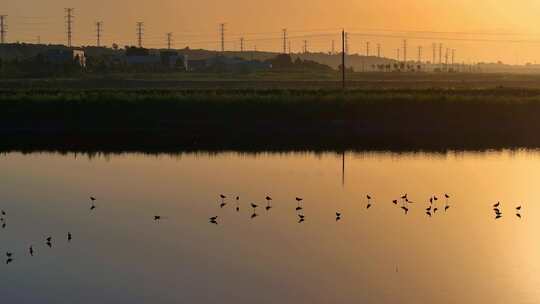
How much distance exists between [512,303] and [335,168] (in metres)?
18.5

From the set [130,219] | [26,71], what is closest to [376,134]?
[130,219]

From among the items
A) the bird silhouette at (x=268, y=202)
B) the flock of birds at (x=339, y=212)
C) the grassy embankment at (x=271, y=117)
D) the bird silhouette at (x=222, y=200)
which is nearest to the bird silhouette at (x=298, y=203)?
the flock of birds at (x=339, y=212)

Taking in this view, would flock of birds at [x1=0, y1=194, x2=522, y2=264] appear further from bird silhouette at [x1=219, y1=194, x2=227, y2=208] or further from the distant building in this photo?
the distant building

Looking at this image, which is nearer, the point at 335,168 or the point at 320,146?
the point at 335,168

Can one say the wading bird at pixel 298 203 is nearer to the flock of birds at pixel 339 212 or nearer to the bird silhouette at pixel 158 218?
the flock of birds at pixel 339 212

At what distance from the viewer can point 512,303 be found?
56.6 feet

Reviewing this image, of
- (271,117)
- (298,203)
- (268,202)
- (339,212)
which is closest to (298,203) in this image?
(298,203)

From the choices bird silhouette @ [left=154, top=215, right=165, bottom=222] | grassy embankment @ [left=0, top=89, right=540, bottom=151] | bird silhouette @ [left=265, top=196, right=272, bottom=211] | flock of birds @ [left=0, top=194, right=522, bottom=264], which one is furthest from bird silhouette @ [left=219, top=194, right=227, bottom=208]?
grassy embankment @ [left=0, top=89, right=540, bottom=151]

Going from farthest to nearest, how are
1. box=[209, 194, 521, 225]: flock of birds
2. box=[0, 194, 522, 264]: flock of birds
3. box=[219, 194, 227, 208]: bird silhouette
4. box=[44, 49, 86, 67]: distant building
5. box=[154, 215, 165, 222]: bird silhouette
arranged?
box=[44, 49, 86, 67]: distant building < box=[219, 194, 227, 208]: bird silhouette < box=[209, 194, 521, 225]: flock of birds < box=[0, 194, 522, 264]: flock of birds < box=[154, 215, 165, 222]: bird silhouette

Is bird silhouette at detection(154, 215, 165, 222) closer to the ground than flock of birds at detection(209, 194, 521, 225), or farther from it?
closer to the ground

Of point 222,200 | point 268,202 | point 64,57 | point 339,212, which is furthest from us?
point 64,57

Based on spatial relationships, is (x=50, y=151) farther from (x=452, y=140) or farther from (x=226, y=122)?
(x=452, y=140)

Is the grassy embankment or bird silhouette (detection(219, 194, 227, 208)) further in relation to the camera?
the grassy embankment

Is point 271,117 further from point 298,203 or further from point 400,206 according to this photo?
point 400,206
